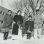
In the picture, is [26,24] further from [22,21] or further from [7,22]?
[7,22]

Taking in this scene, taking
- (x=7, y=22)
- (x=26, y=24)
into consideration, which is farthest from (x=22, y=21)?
(x=7, y=22)

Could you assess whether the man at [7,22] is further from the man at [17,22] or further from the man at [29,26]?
the man at [29,26]

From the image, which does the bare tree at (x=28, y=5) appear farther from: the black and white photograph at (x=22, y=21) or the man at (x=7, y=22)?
the man at (x=7, y=22)

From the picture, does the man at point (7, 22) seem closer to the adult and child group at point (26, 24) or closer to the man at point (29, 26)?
the adult and child group at point (26, 24)

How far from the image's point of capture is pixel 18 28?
4.32 ft

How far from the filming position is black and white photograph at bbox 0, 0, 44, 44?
4.19 ft

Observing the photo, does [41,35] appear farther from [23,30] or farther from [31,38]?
[23,30]

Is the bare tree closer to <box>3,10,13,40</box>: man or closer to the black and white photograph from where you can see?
the black and white photograph

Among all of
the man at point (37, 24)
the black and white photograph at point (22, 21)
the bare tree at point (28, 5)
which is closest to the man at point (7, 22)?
the black and white photograph at point (22, 21)

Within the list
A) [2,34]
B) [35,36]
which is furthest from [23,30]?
[2,34]

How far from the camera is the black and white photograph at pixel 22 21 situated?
1276 mm

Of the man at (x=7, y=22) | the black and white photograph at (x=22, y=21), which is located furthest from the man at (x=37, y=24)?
the man at (x=7, y=22)

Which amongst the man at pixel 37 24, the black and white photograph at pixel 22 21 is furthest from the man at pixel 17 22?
the man at pixel 37 24

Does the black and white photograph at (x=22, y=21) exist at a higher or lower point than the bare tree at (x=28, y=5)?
lower
